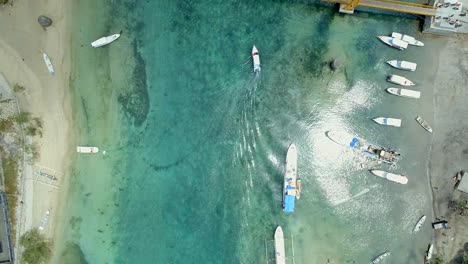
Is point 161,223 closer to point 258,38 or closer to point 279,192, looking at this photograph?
point 279,192

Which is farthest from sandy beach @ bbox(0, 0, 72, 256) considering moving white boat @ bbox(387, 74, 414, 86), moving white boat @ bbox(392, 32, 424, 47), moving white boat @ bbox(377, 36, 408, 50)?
moving white boat @ bbox(392, 32, 424, 47)

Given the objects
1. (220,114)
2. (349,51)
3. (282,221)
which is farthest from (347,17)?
(282,221)

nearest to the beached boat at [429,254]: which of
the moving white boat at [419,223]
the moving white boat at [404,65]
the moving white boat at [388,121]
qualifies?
the moving white boat at [419,223]

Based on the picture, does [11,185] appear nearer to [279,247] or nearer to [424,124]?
[279,247]

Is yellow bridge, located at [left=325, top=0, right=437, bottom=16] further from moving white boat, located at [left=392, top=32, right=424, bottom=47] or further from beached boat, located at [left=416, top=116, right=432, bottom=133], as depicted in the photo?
beached boat, located at [left=416, top=116, right=432, bottom=133]

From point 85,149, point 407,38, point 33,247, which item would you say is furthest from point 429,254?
point 33,247

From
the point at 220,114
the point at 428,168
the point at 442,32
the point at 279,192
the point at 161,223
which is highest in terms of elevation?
the point at 442,32
